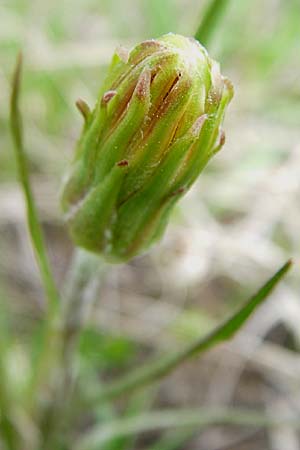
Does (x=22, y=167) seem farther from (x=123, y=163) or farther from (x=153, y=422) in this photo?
(x=153, y=422)

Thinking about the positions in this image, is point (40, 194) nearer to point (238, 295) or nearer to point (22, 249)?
point (22, 249)

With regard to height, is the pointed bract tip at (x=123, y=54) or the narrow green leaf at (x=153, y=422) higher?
the pointed bract tip at (x=123, y=54)

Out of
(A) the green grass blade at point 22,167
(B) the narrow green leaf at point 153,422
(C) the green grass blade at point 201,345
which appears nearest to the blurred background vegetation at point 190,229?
(B) the narrow green leaf at point 153,422

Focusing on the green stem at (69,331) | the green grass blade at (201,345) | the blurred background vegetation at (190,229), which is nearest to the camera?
the green grass blade at (201,345)

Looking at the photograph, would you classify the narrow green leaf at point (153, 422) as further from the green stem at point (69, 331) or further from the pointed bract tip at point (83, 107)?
the pointed bract tip at point (83, 107)

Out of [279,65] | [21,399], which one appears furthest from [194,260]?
[279,65]

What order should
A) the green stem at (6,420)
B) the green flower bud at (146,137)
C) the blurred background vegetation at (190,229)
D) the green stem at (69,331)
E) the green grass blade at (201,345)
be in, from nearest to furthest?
the green flower bud at (146,137), the green grass blade at (201,345), the green stem at (69,331), the green stem at (6,420), the blurred background vegetation at (190,229)

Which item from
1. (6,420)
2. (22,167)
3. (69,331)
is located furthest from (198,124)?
(6,420)
